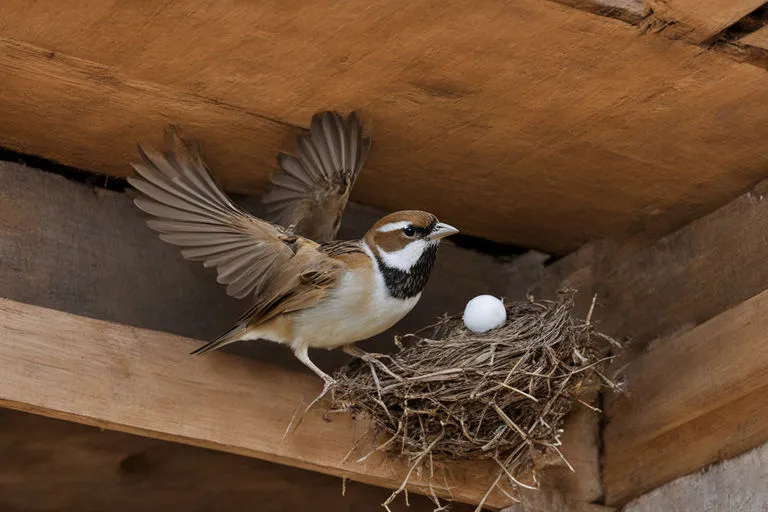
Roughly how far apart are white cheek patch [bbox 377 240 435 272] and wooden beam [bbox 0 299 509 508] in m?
0.42

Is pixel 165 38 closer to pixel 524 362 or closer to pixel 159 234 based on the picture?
pixel 159 234

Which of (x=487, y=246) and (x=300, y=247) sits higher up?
(x=300, y=247)

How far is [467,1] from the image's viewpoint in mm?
2998

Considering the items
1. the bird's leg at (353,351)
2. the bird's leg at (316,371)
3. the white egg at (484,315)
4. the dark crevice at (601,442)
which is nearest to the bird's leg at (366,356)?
the bird's leg at (353,351)

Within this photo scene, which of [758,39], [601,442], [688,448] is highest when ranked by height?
[758,39]

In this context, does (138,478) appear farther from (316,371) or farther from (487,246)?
(487,246)

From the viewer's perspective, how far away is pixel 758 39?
3131mm

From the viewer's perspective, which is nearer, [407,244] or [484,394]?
[484,394]

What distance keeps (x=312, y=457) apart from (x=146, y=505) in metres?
0.93

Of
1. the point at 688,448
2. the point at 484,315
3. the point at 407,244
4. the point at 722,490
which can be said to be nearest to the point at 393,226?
the point at 407,244

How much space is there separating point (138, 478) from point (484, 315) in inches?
46.8

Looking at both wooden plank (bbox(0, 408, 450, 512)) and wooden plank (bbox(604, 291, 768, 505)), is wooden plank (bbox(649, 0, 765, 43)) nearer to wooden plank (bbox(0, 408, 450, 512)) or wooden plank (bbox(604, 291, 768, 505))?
wooden plank (bbox(604, 291, 768, 505))

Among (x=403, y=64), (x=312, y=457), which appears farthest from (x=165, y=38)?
(x=312, y=457)

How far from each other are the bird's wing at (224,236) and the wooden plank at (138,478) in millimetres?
609
